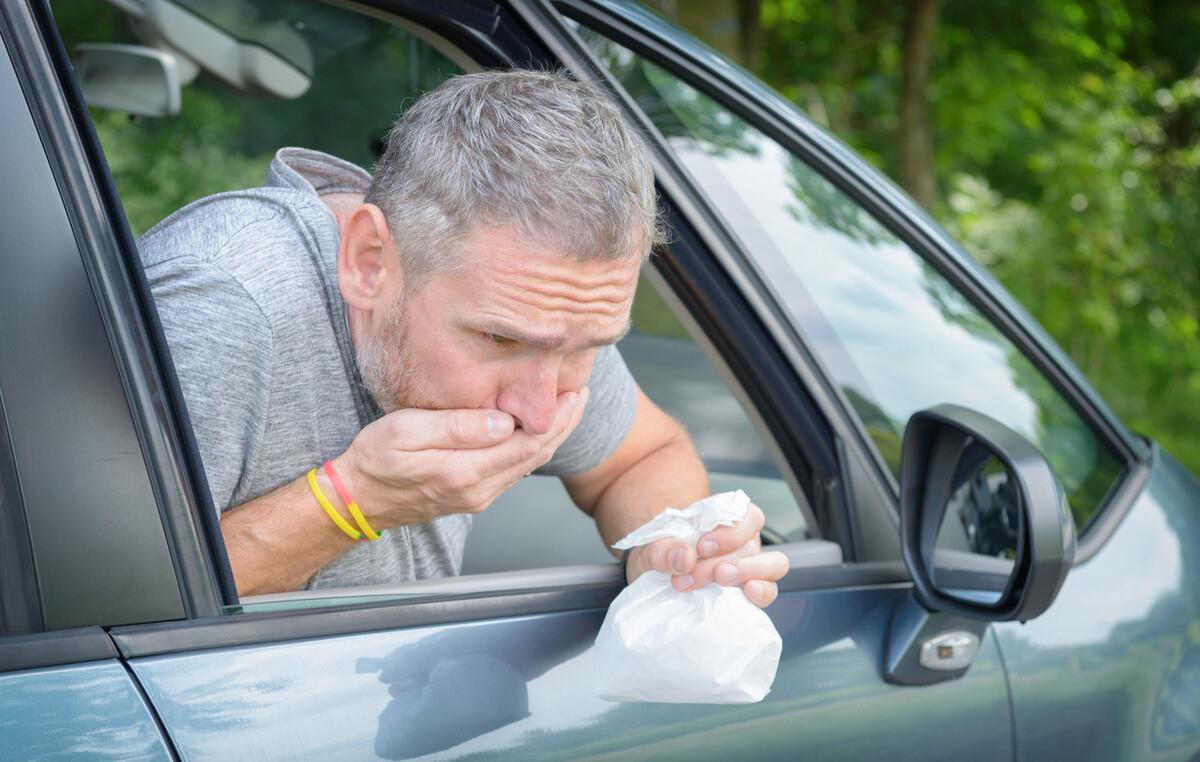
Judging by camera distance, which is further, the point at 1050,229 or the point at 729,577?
the point at 1050,229

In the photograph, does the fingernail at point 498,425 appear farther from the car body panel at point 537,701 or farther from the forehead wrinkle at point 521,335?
the car body panel at point 537,701

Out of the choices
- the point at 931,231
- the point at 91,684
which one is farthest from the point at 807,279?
the point at 91,684

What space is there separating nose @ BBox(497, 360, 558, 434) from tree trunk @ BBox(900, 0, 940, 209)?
5.66 m

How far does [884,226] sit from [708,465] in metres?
0.69

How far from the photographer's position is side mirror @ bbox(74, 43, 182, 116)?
9.51ft

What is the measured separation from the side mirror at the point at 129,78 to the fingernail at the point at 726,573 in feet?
6.77

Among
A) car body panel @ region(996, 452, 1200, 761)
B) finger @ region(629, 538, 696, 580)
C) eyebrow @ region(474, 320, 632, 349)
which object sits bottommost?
car body panel @ region(996, 452, 1200, 761)

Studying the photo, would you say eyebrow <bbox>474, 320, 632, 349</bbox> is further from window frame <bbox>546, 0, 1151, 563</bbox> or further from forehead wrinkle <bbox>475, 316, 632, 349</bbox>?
window frame <bbox>546, 0, 1151, 563</bbox>

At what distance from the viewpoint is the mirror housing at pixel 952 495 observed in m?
1.60

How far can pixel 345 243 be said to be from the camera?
1.72m

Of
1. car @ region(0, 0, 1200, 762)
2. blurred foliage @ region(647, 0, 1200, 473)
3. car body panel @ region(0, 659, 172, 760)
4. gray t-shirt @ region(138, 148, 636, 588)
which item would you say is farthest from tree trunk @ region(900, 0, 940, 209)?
car body panel @ region(0, 659, 172, 760)

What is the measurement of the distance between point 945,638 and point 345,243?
994 mm

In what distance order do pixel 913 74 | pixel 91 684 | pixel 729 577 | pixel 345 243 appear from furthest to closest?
pixel 913 74, pixel 345 243, pixel 729 577, pixel 91 684

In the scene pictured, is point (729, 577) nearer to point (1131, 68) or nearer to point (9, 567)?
point (9, 567)
